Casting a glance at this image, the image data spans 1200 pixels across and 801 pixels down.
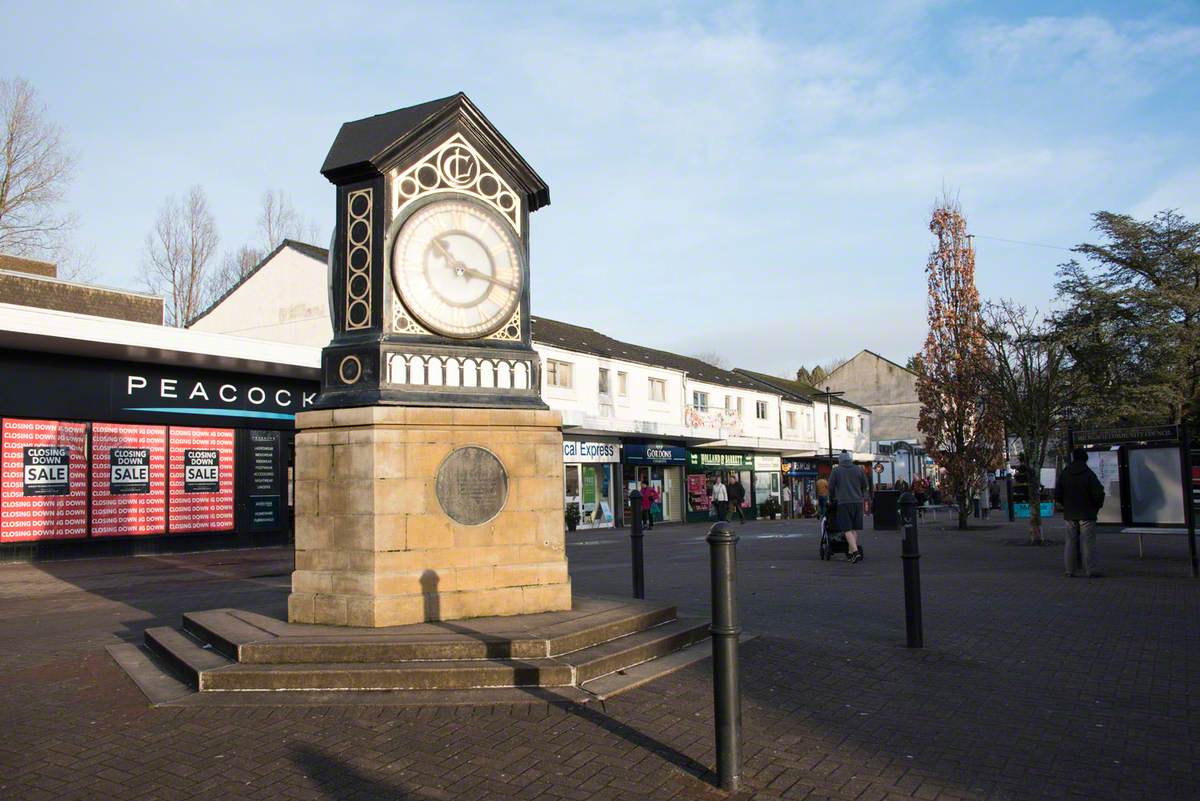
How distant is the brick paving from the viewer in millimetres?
4188

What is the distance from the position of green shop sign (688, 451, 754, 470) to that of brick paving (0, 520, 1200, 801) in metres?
31.0

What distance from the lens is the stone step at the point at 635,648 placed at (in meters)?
5.80

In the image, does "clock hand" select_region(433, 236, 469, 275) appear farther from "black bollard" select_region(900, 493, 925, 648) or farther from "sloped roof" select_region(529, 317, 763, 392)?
"sloped roof" select_region(529, 317, 763, 392)

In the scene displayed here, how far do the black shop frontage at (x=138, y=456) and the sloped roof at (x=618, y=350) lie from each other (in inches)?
421

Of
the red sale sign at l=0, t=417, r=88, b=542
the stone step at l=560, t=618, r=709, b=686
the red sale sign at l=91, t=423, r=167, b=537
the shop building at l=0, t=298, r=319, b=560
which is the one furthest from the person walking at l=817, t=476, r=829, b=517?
the red sale sign at l=0, t=417, r=88, b=542

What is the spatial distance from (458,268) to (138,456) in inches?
631

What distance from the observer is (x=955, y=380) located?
25609mm

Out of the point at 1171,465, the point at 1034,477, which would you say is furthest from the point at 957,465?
the point at 1171,465

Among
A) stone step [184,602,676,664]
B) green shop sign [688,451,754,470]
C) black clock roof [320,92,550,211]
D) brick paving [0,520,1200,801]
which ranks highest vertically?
black clock roof [320,92,550,211]

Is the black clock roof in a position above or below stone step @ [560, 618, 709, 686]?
above

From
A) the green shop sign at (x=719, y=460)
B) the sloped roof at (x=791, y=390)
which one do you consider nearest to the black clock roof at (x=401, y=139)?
the green shop sign at (x=719, y=460)

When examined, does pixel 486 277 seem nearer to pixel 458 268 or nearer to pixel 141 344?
pixel 458 268

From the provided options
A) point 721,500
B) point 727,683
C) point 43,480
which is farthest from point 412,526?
point 721,500

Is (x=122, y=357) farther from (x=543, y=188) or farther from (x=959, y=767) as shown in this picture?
(x=959, y=767)
